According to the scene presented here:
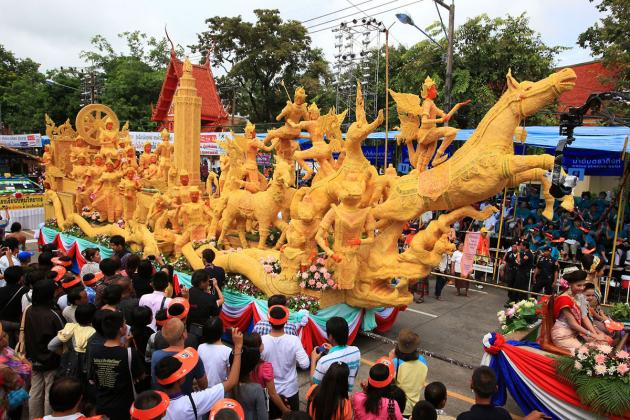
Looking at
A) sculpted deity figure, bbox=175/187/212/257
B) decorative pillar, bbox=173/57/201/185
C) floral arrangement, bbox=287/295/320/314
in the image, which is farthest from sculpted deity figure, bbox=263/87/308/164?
decorative pillar, bbox=173/57/201/185

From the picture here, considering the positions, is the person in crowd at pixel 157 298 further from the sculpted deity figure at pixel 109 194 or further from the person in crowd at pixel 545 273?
the sculpted deity figure at pixel 109 194

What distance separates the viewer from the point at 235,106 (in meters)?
29.4

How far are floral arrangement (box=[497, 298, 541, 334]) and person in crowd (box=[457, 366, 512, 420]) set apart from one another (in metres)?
2.52

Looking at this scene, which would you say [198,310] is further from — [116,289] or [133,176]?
→ [133,176]

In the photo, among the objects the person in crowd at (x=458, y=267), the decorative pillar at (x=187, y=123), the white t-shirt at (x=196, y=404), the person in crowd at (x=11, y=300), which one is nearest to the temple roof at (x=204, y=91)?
the decorative pillar at (x=187, y=123)

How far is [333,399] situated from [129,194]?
8.63 metres

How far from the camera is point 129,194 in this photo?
9.85 m

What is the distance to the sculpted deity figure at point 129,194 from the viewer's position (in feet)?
32.1

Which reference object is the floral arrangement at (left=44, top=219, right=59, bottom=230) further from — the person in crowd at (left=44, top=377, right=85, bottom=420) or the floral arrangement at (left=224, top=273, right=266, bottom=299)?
the person in crowd at (left=44, top=377, right=85, bottom=420)

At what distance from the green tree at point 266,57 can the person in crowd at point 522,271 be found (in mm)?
19810

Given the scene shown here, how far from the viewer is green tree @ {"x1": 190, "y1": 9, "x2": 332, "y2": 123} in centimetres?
2655

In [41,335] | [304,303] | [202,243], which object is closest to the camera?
[41,335]

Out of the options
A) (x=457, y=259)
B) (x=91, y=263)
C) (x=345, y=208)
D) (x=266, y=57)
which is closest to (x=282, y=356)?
(x=345, y=208)

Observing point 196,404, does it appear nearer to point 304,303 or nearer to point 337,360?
point 337,360
